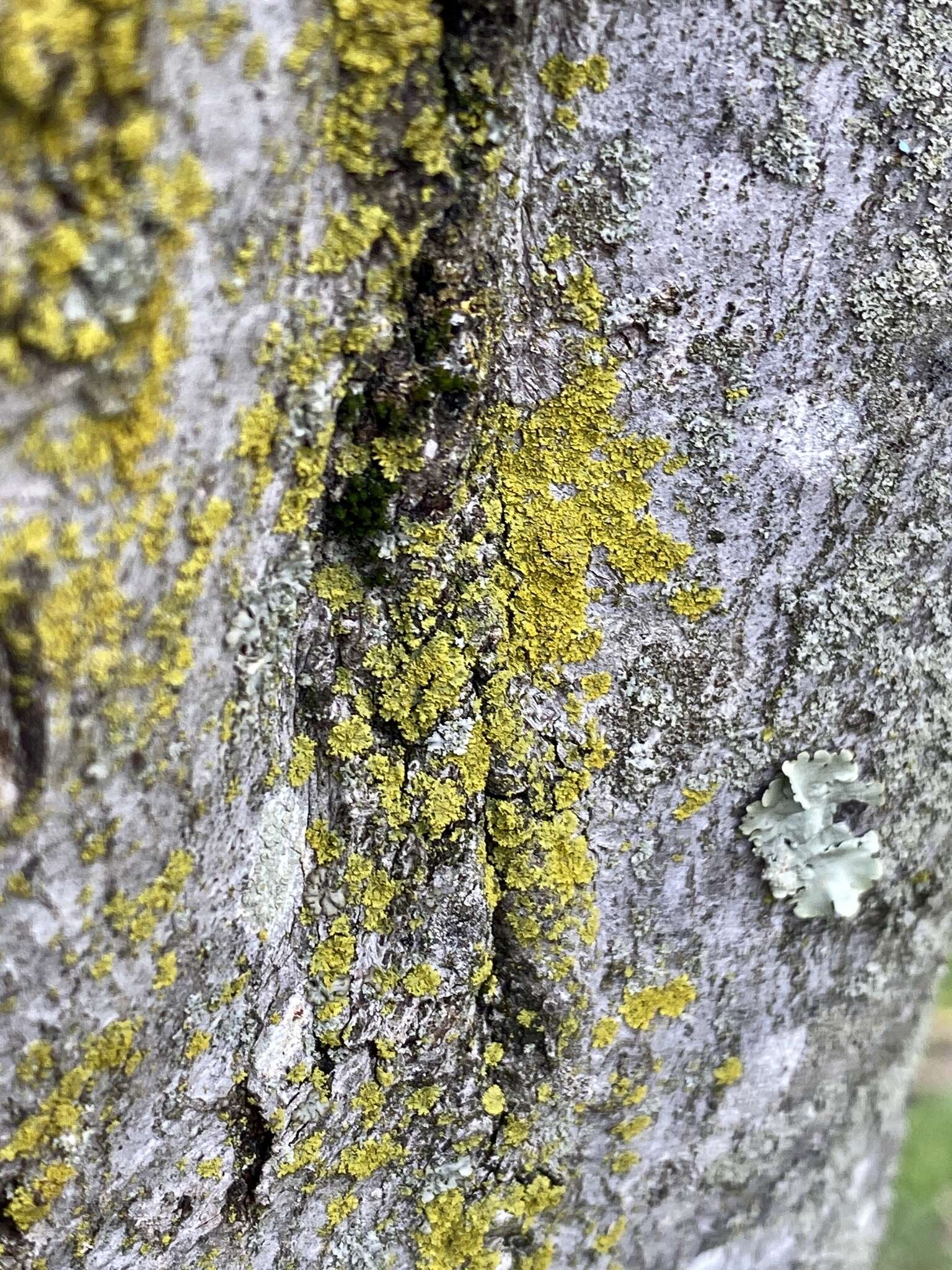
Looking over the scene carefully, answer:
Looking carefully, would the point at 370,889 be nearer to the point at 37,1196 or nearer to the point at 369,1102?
the point at 369,1102

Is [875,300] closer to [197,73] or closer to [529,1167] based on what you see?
[197,73]

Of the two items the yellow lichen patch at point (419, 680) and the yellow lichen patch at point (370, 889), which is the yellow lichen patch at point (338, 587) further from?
the yellow lichen patch at point (370, 889)

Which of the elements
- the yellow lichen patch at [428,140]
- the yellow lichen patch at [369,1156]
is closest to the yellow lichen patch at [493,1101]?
the yellow lichen patch at [369,1156]

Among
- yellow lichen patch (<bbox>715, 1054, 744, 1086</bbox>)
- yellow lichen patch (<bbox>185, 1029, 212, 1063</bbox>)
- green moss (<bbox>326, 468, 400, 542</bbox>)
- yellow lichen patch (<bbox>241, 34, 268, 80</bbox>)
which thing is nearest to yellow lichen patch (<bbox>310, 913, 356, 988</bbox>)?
yellow lichen patch (<bbox>185, 1029, 212, 1063</bbox>)

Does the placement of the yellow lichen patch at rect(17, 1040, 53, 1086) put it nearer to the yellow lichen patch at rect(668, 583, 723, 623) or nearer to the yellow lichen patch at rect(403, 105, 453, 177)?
the yellow lichen patch at rect(668, 583, 723, 623)

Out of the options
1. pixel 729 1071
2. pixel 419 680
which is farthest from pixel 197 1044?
pixel 729 1071

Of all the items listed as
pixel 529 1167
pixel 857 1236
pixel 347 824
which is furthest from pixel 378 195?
pixel 857 1236
